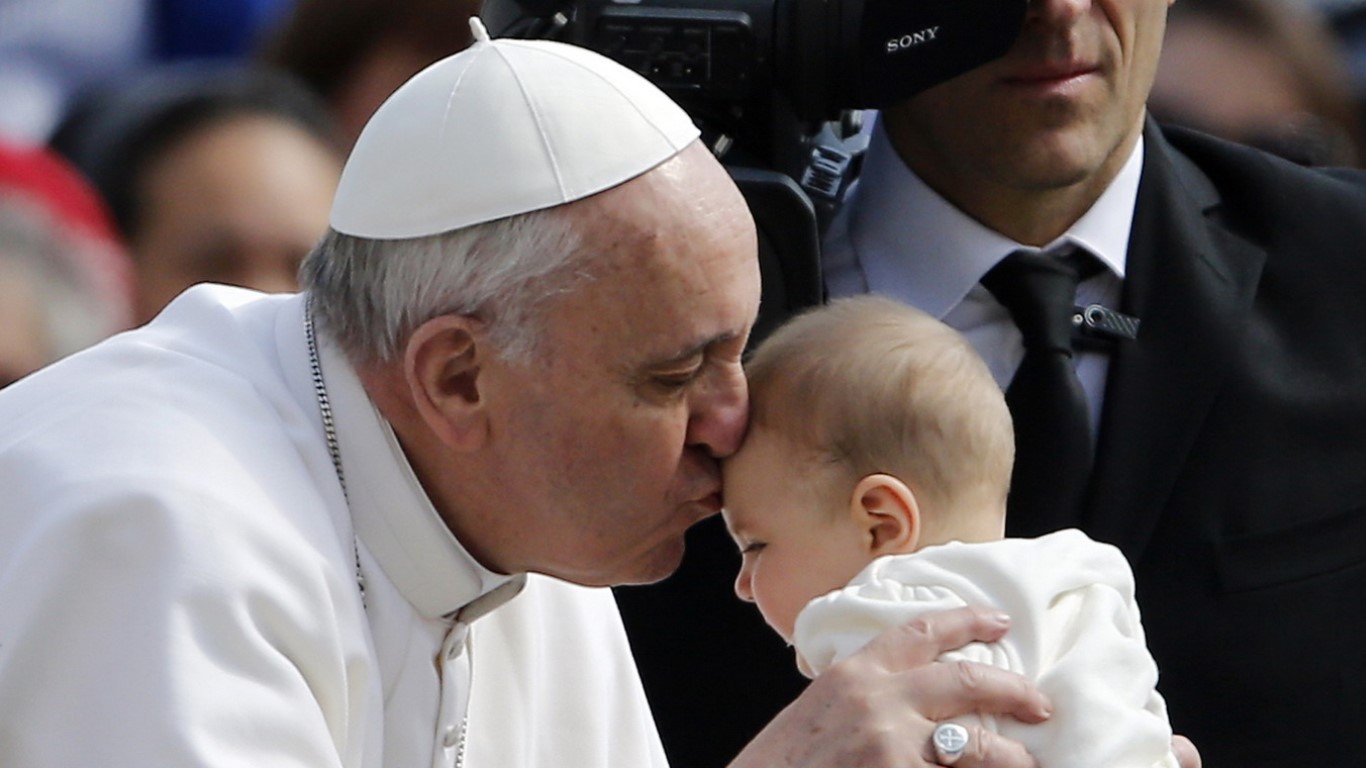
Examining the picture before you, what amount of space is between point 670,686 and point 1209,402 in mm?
884

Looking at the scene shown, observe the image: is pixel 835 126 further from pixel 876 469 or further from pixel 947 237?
pixel 876 469

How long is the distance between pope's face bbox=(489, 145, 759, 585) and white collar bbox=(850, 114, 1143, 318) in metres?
0.90

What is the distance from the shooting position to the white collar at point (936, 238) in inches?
154

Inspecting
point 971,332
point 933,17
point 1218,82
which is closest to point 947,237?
point 971,332

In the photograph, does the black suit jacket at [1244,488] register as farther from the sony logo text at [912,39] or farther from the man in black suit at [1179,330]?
the sony logo text at [912,39]

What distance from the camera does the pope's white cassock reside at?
272 centimetres

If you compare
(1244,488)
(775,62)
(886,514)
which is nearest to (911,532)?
(886,514)

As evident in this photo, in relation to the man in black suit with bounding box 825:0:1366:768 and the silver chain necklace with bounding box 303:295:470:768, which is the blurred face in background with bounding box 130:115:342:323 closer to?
the man in black suit with bounding box 825:0:1366:768

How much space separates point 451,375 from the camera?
9.84 feet

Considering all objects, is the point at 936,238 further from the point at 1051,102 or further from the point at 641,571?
the point at 641,571

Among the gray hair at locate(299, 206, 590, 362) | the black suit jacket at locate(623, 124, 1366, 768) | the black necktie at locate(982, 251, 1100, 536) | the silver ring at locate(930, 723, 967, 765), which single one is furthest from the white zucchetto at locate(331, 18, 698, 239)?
the black suit jacket at locate(623, 124, 1366, 768)

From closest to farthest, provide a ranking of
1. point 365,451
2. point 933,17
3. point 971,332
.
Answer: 1. point 365,451
2. point 933,17
3. point 971,332

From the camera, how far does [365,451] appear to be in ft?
10.0

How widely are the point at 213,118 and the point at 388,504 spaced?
5.29 feet
